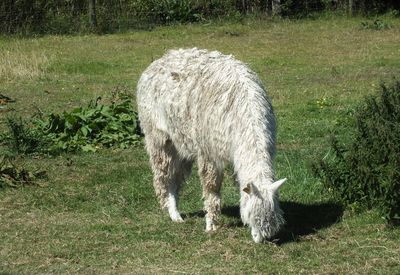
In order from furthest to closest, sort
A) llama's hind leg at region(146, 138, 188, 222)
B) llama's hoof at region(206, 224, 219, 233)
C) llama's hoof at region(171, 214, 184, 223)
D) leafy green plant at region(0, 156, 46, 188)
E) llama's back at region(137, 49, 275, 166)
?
leafy green plant at region(0, 156, 46, 188), llama's hind leg at region(146, 138, 188, 222), llama's hoof at region(171, 214, 184, 223), llama's hoof at region(206, 224, 219, 233), llama's back at region(137, 49, 275, 166)

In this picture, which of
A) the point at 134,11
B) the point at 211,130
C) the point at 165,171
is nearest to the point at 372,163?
the point at 211,130

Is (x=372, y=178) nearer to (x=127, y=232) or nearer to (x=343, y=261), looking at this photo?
(x=343, y=261)

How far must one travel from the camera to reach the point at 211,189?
7691 mm

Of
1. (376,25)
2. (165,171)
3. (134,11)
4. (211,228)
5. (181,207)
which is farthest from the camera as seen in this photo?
(134,11)

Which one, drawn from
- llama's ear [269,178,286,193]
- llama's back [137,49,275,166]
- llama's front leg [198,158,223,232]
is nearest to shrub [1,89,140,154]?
llama's back [137,49,275,166]

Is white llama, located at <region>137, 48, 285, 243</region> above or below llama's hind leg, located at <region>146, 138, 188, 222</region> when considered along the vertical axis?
above

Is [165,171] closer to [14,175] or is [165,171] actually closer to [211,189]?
[211,189]

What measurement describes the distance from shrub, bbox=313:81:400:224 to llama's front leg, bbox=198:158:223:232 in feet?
3.47

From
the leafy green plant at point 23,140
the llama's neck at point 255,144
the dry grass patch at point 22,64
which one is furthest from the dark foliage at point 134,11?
the llama's neck at point 255,144

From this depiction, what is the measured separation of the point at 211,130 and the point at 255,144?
0.58m

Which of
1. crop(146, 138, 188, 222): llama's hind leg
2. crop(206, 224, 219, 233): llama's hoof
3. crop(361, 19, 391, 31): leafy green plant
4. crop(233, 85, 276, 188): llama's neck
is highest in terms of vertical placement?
crop(233, 85, 276, 188): llama's neck

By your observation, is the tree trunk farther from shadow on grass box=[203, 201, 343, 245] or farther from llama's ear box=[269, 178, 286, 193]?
llama's ear box=[269, 178, 286, 193]

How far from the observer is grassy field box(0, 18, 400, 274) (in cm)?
683

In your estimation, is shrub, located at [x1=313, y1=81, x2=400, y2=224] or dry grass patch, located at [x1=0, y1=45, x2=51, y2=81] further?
dry grass patch, located at [x1=0, y1=45, x2=51, y2=81]
